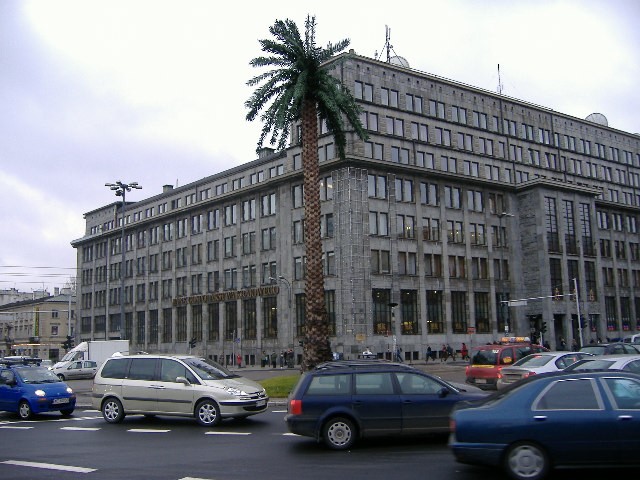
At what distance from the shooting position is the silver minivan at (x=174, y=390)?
16.1m

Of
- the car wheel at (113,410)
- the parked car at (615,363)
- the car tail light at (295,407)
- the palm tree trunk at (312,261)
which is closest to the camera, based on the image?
the car tail light at (295,407)

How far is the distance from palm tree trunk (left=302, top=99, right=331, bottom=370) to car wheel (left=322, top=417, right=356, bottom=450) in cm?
1422

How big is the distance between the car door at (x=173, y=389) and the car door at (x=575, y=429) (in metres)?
9.62

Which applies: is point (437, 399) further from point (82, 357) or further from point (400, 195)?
point (400, 195)

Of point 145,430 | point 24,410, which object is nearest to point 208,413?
point 145,430

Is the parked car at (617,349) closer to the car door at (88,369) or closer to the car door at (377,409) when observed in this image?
the car door at (377,409)

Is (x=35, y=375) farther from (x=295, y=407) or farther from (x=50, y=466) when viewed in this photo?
(x=295, y=407)

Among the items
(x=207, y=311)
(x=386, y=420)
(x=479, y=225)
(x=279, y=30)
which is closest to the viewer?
(x=386, y=420)

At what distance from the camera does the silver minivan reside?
16.1m

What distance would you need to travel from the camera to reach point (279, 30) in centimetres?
3014

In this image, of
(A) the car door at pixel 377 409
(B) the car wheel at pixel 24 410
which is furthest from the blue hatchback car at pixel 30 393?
(A) the car door at pixel 377 409

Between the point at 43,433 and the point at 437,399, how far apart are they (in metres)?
9.87

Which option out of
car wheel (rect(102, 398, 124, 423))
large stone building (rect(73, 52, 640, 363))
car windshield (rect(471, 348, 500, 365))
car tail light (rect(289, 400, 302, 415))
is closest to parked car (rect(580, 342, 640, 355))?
car windshield (rect(471, 348, 500, 365))

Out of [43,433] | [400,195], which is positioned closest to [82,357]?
[400,195]
